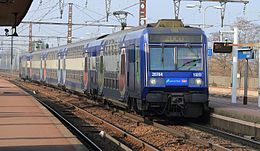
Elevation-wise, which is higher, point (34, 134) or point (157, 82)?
point (157, 82)

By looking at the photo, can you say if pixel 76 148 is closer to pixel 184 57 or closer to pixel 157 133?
pixel 157 133

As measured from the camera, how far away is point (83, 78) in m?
29.0

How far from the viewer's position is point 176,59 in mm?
16781

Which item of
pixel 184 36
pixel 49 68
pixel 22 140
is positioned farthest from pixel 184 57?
pixel 49 68

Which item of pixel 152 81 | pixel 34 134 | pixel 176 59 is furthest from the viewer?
pixel 176 59

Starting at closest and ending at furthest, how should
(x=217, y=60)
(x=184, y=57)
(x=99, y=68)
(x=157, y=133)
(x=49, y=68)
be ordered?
(x=157, y=133) → (x=184, y=57) → (x=99, y=68) → (x=49, y=68) → (x=217, y=60)

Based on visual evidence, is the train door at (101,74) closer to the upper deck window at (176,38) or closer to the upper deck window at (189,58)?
the upper deck window at (176,38)

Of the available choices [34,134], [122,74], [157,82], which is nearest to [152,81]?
[157,82]

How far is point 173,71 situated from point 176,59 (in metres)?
0.43

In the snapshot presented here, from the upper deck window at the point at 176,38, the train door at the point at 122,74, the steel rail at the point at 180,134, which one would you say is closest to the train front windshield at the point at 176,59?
the upper deck window at the point at 176,38

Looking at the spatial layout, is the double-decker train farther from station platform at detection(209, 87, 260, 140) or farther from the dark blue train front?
station platform at detection(209, 87, 260, 140)

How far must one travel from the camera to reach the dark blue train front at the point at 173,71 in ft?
54.1

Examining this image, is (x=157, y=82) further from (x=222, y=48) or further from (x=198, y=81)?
(x=222, y=48)

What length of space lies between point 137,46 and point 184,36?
1606 millimetres
